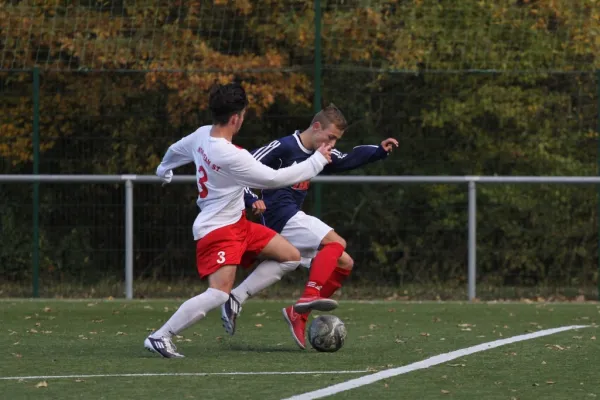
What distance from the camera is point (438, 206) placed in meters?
13.8

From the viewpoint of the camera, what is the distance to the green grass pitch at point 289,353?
6.98 metres

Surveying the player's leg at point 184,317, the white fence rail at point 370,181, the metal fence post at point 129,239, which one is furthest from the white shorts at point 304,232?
the metal fence post at point 129,239

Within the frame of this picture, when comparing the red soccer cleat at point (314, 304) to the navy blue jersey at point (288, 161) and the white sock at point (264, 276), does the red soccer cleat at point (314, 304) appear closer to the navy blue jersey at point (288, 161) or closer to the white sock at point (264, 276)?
the white sock at point (264, 276)

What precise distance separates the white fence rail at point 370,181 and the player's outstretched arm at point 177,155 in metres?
4.00

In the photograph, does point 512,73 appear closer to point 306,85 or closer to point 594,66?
point 594,66

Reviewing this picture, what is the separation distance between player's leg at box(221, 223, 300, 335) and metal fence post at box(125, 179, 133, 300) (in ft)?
14.9

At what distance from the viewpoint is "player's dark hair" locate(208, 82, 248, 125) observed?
8328 millimetres

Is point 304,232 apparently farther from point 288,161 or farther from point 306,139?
point 306,139

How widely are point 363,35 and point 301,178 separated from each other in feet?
20.9

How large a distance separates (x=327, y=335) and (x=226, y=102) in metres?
1.59

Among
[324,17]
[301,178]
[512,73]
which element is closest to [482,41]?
[512,73]

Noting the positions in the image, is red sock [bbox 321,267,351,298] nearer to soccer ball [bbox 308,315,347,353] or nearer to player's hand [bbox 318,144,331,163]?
soccer ball [bbox 308,315,347,353]

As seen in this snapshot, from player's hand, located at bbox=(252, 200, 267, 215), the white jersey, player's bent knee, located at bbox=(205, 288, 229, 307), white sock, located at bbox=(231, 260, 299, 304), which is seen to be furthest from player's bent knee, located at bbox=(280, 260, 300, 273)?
player's bent knee, located at bbox=(205, 288, 229, 307)

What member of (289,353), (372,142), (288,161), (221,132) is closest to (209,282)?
(289,353)
